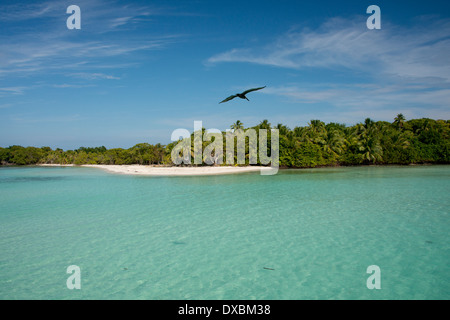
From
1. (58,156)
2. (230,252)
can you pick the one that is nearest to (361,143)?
(230,252)

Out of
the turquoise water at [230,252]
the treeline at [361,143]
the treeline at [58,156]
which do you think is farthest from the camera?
the treeline at [58,156]

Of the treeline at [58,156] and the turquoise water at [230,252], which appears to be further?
the treeline at [58,156]

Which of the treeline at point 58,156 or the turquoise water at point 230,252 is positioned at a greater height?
the treeline at point 58,156

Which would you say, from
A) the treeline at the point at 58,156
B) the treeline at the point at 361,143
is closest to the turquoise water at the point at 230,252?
the treeline at the point at 361,143

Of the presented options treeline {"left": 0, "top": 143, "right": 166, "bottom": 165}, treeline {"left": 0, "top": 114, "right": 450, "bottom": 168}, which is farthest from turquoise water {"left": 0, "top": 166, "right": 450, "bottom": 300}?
treeline {"left": 0, "top": 143, "right": 166, "bottom": 165}

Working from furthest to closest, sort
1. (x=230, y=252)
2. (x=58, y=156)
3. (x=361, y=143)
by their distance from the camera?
(x=58, y=156)
(x=361, y=143)
(x=230, y=252)

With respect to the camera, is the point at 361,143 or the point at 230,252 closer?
the point at 230,252

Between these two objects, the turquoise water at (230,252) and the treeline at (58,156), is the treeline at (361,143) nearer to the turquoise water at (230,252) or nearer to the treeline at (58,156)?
the turquoise water at (230,252)

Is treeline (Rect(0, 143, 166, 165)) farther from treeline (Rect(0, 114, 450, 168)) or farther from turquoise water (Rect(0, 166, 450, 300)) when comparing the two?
turquoise water (Rect(0, 166, 450, 300))

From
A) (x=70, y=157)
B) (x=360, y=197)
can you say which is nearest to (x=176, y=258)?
(x=360, y=197)

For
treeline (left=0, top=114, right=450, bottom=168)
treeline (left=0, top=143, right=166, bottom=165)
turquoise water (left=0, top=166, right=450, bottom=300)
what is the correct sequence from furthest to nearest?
treeline (left=0, top=143, right=166, bottom=165), treeline (left=0, top=114, right=450, bottom=168), turquoise water (left=0, top=166, right=450, bottom=300)

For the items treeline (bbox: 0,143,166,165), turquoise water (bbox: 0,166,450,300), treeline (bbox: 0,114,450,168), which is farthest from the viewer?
treeline (bbox: 0,143,166,165)

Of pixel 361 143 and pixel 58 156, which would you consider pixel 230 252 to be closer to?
pixel 361 143
